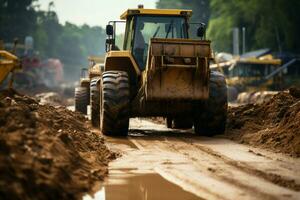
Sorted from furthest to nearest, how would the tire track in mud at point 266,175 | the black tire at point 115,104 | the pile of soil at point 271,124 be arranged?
the black tire at point 115,104 → the pile of soil at point 271,124 → the tire track in mud at point 266,175

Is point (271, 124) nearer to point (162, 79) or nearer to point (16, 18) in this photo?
point (162, 79)

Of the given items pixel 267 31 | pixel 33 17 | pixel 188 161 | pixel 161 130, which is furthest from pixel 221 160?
pixel 33 17

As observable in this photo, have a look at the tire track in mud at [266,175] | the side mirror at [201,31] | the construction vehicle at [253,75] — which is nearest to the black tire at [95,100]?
the side mirror at [201,31]

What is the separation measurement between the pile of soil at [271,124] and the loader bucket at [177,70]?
1393 mm

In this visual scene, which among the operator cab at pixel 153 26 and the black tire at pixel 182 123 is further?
the black tire at pixel 182 123

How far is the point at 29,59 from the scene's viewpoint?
56594mm

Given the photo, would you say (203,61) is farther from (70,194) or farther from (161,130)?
(70,194)

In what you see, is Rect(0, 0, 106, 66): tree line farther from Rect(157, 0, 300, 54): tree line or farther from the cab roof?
the cab roof

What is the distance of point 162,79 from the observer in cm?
1281

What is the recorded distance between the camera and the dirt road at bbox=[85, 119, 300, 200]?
675 cm

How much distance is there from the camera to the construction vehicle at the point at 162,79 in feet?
41.7

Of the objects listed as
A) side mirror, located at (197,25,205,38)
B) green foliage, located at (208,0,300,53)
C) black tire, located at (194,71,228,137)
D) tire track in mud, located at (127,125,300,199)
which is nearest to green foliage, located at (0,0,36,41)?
green foliage, located at (208,0,300,53)

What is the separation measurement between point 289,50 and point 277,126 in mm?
45354

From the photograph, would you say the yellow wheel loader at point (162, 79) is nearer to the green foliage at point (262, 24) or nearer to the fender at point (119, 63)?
the fender at point (119, 63)
